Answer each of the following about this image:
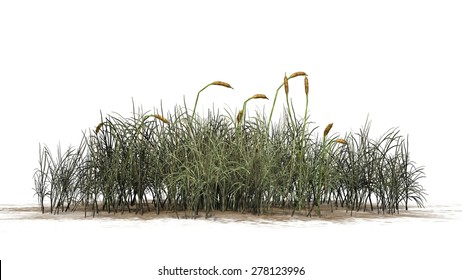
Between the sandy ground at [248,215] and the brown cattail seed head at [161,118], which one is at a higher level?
the brown cattail seed head at [161,118]

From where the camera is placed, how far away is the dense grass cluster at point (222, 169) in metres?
6.36

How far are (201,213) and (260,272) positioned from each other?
4.62 feet

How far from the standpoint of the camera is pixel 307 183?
6.65 meters

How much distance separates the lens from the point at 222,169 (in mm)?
6258

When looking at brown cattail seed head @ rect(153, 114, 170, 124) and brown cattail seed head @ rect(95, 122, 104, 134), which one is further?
brown cattail seed head @ rect(95, 122, 104, 134)

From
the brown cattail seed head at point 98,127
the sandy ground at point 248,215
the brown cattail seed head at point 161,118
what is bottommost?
the sandy ground at point 248,215

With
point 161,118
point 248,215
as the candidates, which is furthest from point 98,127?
point 248,215

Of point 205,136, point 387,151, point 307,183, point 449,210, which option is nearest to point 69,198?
point 205,136

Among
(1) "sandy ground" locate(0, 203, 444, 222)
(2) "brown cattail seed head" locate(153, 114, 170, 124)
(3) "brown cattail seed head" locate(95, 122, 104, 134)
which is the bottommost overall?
(1) "sandy ground" locate(0, 203, 444, 222)

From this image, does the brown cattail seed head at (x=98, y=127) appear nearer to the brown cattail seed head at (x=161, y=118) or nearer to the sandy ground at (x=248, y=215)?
the brown cattail seed head at (x=161, y=118)

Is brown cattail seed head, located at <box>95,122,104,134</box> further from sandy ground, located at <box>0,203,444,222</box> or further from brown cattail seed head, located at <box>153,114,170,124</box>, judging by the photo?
sandy ground, located at <box>0,203,444,222</box>

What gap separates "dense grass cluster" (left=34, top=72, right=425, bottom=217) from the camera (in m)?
6.36

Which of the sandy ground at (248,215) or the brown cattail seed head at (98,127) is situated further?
the brown cattail seed head at (98,127)

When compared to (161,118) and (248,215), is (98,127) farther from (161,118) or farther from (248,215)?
(248,215)
